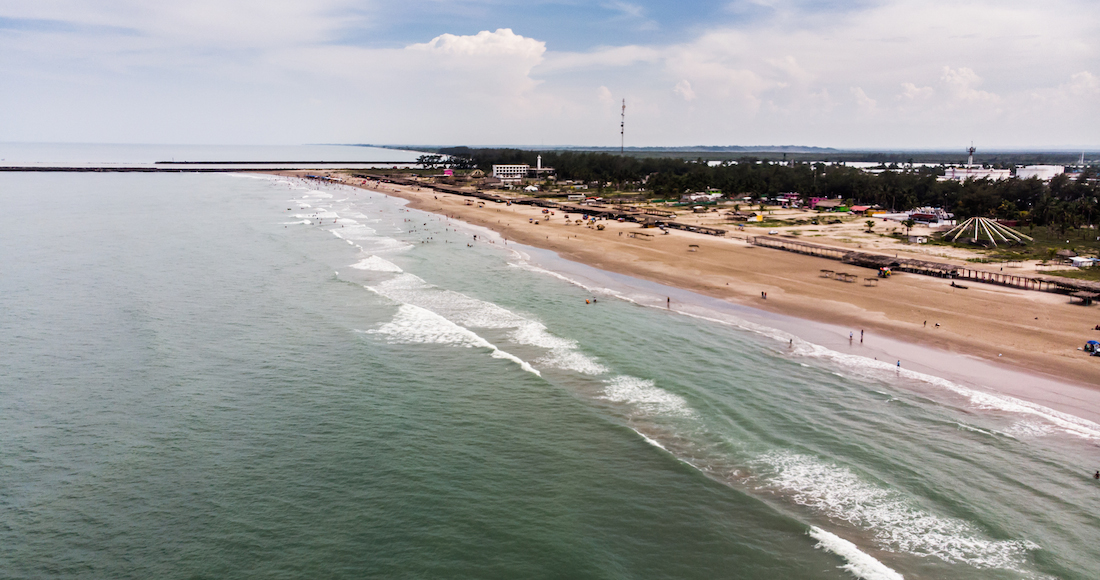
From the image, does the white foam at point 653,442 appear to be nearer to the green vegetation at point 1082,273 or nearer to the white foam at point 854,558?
the white foam at point 854,558

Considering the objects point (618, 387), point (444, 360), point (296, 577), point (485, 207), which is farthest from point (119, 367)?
point (485, 207)

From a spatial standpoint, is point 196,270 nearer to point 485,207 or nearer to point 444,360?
point 444,360

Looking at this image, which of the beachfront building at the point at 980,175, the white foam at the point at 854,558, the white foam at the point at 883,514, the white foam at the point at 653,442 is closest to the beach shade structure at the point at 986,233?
the beachfront building at the point at 980,175

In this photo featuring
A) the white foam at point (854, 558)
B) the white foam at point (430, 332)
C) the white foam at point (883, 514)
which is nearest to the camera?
the white foam at point (854, 558)

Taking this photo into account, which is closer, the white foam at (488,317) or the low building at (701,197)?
the white foam at (488,317)

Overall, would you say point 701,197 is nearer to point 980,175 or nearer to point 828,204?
point 828,204

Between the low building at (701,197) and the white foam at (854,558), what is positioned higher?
the low building at (701,197)

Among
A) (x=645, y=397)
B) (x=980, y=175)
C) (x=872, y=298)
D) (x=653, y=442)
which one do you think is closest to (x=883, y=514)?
(x=653, y=442)
